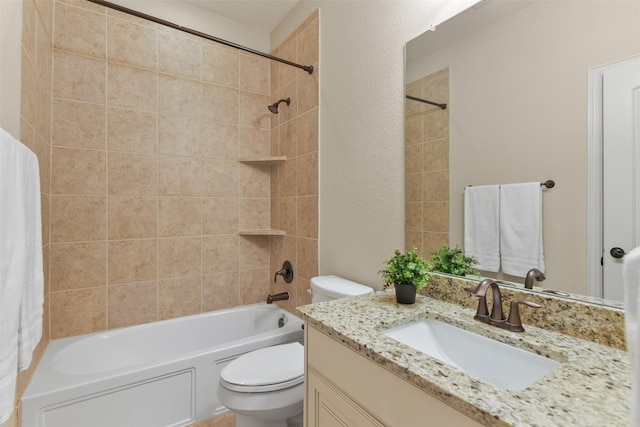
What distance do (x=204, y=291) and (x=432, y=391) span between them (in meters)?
2.03

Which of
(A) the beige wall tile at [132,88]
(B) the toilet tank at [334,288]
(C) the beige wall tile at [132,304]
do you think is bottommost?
(C) the beige wall tile at [132,304]

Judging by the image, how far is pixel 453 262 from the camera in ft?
3.74

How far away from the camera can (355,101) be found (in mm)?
1620

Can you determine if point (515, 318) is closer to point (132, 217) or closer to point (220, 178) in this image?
point (220, 178)

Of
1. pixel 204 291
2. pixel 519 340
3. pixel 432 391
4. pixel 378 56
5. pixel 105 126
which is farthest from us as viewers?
pixel 204 291

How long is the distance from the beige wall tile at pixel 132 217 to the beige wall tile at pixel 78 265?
13 centimetres

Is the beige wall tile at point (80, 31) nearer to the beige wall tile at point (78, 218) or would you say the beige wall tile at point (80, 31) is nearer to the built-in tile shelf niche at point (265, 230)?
the beige wall tile at point (78, 218)

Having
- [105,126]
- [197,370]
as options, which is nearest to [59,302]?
[197,370]

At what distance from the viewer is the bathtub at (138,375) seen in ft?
4.28

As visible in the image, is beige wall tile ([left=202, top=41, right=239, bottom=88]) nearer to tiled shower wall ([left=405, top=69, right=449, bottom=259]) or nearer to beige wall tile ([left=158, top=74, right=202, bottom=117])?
beige wall tile ([left=158, top=74, right=202, bottom=117])

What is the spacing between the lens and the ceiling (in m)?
2.14

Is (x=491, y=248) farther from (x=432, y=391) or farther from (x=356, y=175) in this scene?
(x=356, y=175)

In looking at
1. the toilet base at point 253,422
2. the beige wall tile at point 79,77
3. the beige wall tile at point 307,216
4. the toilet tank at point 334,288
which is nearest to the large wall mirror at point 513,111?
the toilet tank at point 334,288

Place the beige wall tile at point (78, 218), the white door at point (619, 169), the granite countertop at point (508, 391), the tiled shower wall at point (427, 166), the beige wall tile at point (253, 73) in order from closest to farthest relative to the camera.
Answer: the granite countertop at point (508, 391)
the white door at point (619, 169)
the tiled shower wall at point (427, 166)
the beige wall tile at point (78, 218)
the beige wall tile at point (253, 73)
